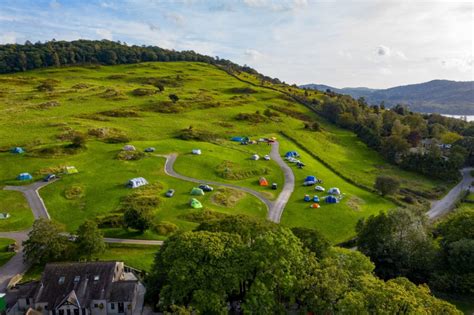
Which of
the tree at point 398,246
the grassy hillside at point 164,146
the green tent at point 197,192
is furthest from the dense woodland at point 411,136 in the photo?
the green tent at point 197,192

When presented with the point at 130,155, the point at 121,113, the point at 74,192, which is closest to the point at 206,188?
the point at 130,155

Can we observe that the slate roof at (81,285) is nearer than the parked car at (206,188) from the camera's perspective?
Yes

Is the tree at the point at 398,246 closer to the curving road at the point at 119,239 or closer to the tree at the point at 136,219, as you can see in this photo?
the curving road at the point at 119,239

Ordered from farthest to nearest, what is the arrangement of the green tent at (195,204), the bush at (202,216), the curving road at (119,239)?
the green tent at (195,204)
the bush at (202,216)
the curving road at (119,239)

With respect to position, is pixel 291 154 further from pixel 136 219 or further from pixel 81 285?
pixel 81 285

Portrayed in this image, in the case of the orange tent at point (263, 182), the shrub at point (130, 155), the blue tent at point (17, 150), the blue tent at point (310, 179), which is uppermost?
the shrub at point (130, 155)

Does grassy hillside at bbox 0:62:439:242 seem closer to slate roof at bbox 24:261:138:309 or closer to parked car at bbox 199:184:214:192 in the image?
parked car at bbox 199:184:214:192
